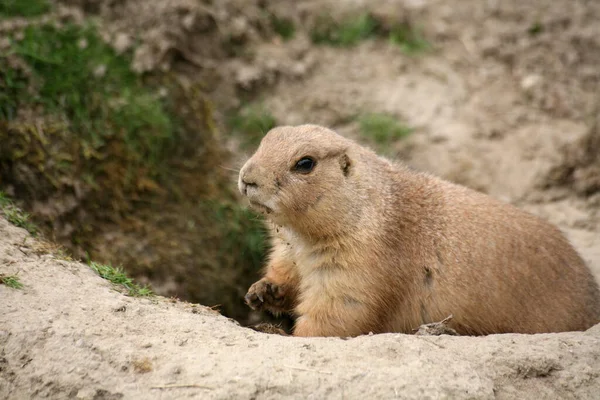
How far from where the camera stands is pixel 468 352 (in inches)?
159

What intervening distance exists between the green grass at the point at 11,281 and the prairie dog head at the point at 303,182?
157 centimetres

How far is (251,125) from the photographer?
301 inches

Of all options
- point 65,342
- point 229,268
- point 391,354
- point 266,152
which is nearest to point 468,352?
point 391,354

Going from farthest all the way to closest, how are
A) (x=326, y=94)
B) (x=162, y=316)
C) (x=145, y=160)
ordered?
(x=326, y=94) < (x=145, y=160) < (x=162, y=316)

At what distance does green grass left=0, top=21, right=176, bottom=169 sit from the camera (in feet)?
21.1

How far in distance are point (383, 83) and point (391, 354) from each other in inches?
195

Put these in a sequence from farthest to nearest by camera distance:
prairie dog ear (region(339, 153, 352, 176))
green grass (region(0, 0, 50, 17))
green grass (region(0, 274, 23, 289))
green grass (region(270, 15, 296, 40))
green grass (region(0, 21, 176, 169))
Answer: green grass (region(270, 15, 296, 40)) → green grass (region(0, 0, 50, 17)) → green grass (region(0, 21, 176, 169)) → prairie dog ear (region(339, 153, 352, 176)) → green grass (region(0, 274, 23, 289))

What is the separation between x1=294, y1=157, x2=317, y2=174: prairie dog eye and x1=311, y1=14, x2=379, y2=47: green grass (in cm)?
420

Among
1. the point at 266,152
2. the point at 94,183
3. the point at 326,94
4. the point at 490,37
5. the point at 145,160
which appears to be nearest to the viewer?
the point at 266,152

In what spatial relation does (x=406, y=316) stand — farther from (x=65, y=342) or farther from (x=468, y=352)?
(x=65, y=342)

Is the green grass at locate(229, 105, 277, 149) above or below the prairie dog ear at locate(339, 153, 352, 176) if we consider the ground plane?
below

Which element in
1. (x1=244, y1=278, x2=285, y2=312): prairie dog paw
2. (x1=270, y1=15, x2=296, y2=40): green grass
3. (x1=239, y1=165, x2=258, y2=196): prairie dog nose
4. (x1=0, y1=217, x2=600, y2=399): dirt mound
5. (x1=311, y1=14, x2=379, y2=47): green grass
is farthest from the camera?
(x1=311, y1=14, x2=379, y2=47): green grass

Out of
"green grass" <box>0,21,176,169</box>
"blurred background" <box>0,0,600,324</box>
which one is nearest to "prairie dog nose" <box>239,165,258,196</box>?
"blurred background" <box>0,0,600,324</box>

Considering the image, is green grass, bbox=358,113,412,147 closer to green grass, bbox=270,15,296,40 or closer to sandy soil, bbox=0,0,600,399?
sandy soil, bbox=0,0,600,399
